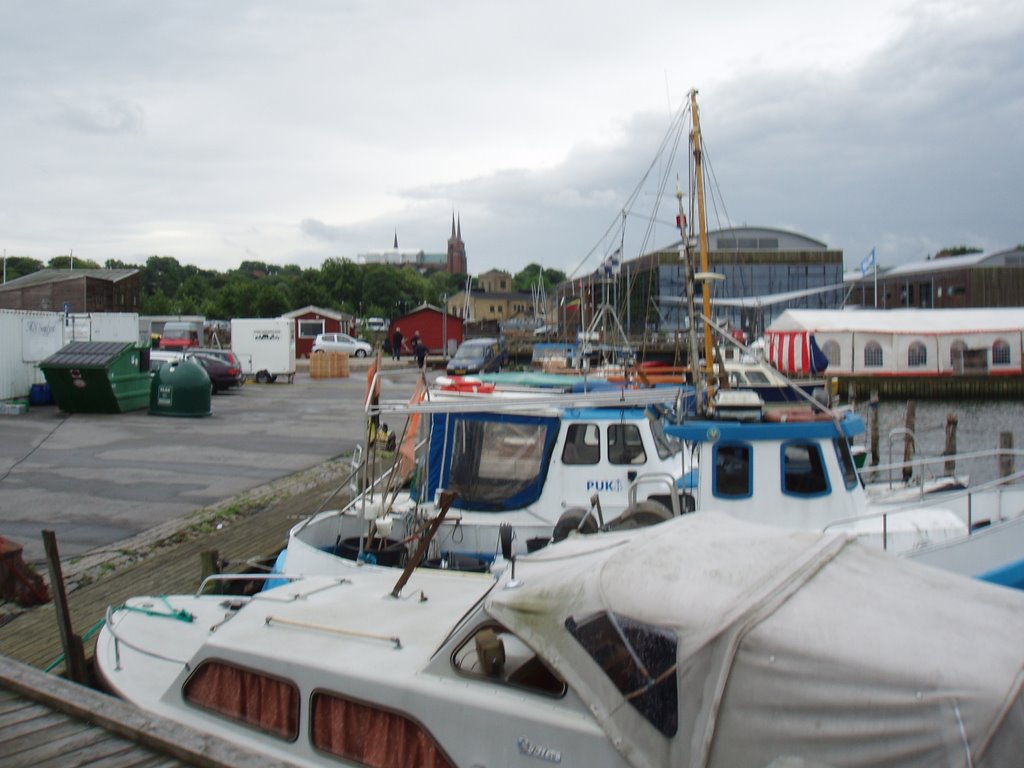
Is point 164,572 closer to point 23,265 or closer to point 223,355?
point 223,355

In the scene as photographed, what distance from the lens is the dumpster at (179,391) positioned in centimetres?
2356

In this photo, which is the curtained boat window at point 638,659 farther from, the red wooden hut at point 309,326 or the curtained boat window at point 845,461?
the red wooden hut at point 309,326

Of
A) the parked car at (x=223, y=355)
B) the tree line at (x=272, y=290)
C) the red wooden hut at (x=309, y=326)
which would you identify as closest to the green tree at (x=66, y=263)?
the tree line at (x=272, y=290)

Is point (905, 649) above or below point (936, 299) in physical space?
below

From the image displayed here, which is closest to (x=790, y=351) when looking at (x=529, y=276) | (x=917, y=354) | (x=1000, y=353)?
(x=917, y=354)

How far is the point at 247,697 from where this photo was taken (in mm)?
5547

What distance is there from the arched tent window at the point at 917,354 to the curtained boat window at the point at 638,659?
145 ft

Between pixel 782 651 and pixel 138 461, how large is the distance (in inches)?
626

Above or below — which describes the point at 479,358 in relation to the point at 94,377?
above

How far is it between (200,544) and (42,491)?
4.28 m

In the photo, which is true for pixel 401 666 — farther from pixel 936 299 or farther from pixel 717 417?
pixel 936 299

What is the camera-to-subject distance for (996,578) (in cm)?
782

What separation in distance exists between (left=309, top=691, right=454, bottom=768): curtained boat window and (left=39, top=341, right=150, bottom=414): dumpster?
65.4 ft

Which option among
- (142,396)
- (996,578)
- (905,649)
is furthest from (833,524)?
(142,396)
